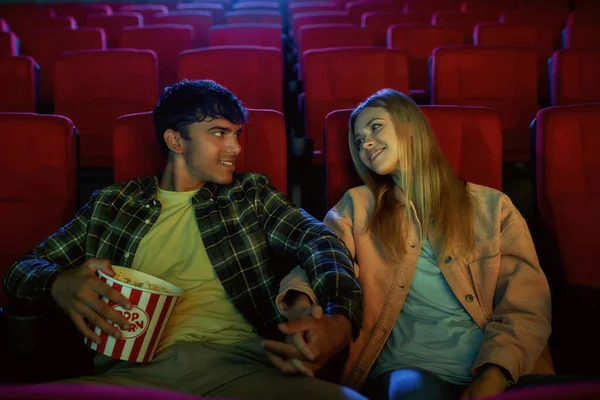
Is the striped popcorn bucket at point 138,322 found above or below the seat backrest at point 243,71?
below

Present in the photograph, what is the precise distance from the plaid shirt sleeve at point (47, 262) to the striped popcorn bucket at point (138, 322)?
0.40 ft

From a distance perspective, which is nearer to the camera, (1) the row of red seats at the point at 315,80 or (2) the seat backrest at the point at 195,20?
(1) the row of red seats at the point at 315,80

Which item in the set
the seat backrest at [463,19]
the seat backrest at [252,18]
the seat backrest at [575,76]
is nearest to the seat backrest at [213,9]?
the seat backrest at [252,18]

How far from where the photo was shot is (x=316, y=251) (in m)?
0.75

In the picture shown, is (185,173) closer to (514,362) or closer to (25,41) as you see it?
(514,362)

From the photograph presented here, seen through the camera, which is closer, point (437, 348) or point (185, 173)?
point (437, 348)

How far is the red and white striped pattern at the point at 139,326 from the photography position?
0.62m

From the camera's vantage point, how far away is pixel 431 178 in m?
0.87

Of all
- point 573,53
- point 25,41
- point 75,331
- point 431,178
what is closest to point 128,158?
point 75,331

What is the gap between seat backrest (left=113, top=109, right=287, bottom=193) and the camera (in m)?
0.99

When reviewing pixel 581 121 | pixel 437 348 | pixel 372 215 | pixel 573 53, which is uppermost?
pixel 573 53

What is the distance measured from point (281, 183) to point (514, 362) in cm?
48

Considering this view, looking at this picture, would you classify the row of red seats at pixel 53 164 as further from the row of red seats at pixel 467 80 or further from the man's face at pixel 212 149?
the row of red seats at pixel 467 80

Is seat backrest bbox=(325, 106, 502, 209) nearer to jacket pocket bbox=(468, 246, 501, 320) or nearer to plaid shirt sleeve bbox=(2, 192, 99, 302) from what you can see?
jacket pocket bbox=(468, 246, 501, 320)
